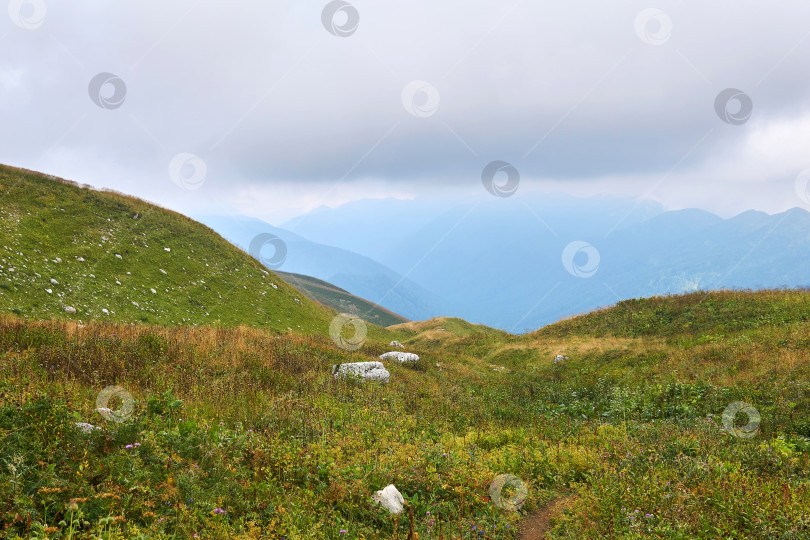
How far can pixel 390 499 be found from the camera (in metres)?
5.72

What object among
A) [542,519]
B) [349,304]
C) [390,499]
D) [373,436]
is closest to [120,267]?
[373,436]

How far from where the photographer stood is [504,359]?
92.2 feet

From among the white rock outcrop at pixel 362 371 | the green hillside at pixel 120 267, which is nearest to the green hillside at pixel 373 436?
the green hillside at pixel 120 267

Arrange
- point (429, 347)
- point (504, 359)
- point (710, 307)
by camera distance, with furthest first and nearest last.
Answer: point (429, 347), point (504, 359), point (710, 307)

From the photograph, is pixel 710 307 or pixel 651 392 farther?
pixel 710 307

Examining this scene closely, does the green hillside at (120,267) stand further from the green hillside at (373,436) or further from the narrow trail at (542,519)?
the narrow trail at (542,519)

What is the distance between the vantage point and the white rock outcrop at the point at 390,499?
18.3 feet

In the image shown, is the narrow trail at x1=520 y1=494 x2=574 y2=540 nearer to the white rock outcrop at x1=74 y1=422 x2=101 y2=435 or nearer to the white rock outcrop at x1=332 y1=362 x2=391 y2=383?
the white rock outcrop at x1=74 y1=422 x2=101 y2=435

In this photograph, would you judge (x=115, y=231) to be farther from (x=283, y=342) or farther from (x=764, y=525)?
(x=764, y=525)

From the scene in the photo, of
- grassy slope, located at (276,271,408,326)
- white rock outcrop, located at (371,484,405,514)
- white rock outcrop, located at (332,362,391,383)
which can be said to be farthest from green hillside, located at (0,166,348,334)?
grassy slope, located at (276,271,408,326)

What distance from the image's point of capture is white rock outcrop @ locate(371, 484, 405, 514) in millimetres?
5590

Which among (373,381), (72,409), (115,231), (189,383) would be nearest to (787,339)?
(373,381)

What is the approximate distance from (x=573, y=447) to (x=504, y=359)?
1995 cm

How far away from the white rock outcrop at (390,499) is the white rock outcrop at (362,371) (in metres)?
7.26
